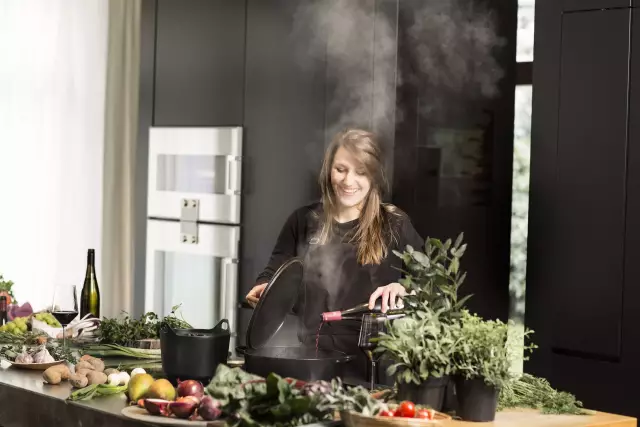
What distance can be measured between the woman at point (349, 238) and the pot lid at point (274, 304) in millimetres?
829

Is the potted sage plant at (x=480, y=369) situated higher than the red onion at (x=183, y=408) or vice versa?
the potted sage plant at (x=480, y=369)

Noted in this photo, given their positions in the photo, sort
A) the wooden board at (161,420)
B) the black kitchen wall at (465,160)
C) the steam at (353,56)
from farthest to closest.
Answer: the steam at (353,56), the black kitchen wall at (465,160), the wooden board at (161,420)

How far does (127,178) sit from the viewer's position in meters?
5.97

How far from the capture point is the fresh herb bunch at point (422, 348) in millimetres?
2053

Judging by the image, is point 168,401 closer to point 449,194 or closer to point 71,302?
point 71,302

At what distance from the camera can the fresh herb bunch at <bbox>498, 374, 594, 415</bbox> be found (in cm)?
221

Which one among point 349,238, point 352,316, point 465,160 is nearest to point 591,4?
point 465,160

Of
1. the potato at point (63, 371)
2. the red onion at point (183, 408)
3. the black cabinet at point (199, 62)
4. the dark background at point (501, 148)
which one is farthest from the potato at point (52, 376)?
the black cabinet at point (199, 62)

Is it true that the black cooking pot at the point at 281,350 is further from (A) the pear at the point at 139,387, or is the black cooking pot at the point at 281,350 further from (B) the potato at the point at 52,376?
(B) the potato at the point at 52,376

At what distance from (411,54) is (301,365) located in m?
2.08

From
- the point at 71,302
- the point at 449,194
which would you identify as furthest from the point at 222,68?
the point at 71,302

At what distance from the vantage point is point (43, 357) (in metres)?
2.67

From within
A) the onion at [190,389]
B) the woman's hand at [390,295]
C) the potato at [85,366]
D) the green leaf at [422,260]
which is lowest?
the potato at [85,366]

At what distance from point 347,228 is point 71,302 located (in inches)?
41.9
